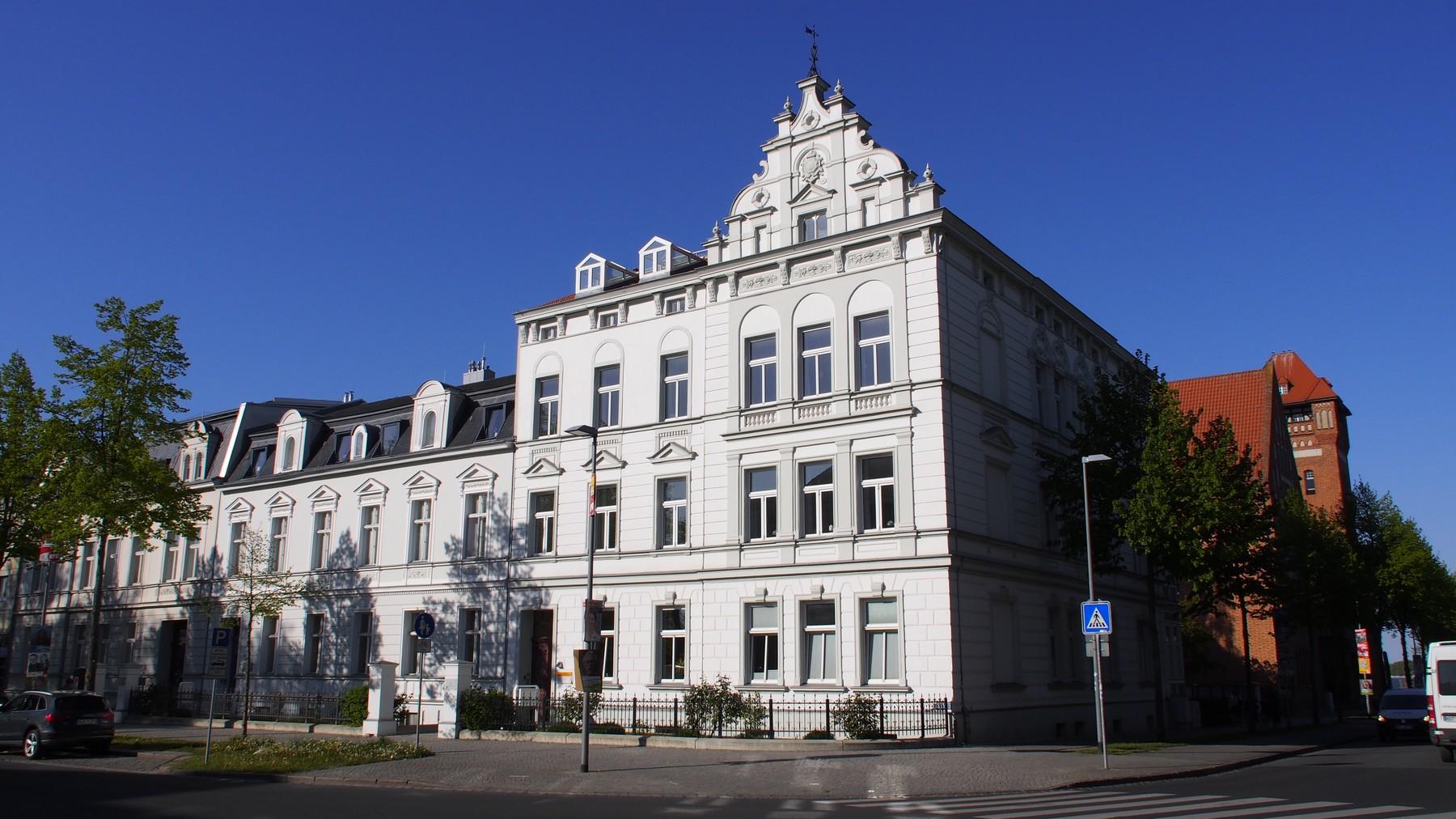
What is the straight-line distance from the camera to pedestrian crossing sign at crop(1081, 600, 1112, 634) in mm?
22781

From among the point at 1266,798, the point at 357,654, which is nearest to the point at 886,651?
the point at 1266,798

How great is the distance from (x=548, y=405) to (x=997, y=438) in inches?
603

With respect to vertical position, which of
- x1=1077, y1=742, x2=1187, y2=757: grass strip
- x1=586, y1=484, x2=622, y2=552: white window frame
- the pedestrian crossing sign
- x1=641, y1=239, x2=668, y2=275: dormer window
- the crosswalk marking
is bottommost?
x1=1077, y1=742, x2=1187, y2=757: grass strip

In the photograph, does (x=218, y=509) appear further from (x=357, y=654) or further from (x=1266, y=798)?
(x=1266, y=798)

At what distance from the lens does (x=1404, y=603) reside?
56.1 meters

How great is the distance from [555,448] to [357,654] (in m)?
11.8

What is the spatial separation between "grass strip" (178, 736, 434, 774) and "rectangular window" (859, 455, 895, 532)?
1262cm

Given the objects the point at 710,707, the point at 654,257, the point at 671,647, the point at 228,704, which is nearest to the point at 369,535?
the point at 228,704

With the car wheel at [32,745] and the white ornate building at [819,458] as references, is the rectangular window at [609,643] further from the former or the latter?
the car wheel at [32,745]

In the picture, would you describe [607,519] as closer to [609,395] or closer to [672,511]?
[672,511]

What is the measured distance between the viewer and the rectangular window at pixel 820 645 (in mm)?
29047

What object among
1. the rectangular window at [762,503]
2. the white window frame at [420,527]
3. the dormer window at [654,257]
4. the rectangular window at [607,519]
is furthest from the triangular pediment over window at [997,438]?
the white window frame at [420,527]

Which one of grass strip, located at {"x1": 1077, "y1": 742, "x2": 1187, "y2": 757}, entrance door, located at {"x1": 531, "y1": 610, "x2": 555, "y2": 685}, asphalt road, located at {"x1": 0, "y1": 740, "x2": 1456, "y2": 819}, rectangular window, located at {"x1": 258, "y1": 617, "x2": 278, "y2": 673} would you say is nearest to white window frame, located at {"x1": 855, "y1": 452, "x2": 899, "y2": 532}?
grass strip, located at {"x1": 1077, "y1": 742, "x2": 1187, "y2": 757}

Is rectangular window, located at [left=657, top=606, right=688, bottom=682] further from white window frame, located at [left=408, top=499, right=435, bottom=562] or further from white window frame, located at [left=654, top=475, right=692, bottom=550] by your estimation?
white window frame, located at [left=408, top=499, right=435, bottom=562]
